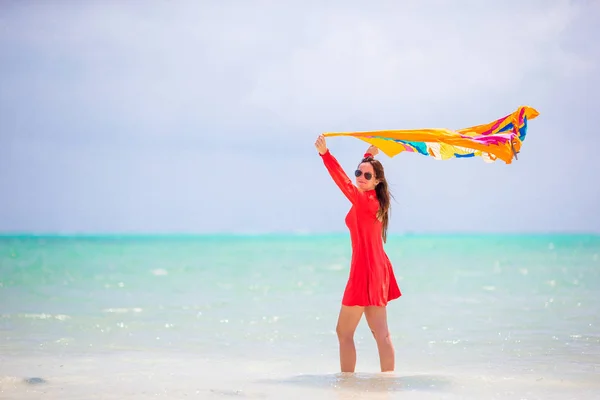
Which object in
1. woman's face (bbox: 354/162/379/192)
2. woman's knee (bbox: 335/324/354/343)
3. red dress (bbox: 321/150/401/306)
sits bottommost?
woman's knee (bbox: 335/324/354/343)

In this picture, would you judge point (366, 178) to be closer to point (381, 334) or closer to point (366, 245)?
point (366, 245)

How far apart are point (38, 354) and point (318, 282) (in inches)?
457

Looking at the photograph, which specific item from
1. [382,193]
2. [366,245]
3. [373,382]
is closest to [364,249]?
[366,245]

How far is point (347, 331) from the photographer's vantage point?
6113 mm

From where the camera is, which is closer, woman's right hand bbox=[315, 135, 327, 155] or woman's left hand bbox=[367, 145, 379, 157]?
woman's right hand bbox=[315, 135, 327, 155]

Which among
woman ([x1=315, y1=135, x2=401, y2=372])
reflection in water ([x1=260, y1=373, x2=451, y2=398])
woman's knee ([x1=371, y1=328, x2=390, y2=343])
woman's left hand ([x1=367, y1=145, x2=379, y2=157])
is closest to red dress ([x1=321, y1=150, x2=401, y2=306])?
woman ([x1=315, y1=135, x2=401, y2=372])

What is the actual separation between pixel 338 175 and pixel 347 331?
1.28 m

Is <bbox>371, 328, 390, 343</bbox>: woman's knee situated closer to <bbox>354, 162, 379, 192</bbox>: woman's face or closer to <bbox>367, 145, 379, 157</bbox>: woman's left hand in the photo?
<bbox>354, 162, 379, 192</bbox>: woman's face

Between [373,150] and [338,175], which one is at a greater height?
[373,150]

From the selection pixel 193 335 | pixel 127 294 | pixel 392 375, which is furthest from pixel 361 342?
pixel 127 294

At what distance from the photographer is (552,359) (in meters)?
7.83

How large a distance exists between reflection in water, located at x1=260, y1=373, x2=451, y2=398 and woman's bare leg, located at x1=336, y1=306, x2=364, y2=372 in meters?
0.12

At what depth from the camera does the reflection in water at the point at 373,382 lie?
567 centimetres

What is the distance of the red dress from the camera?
5.91m
